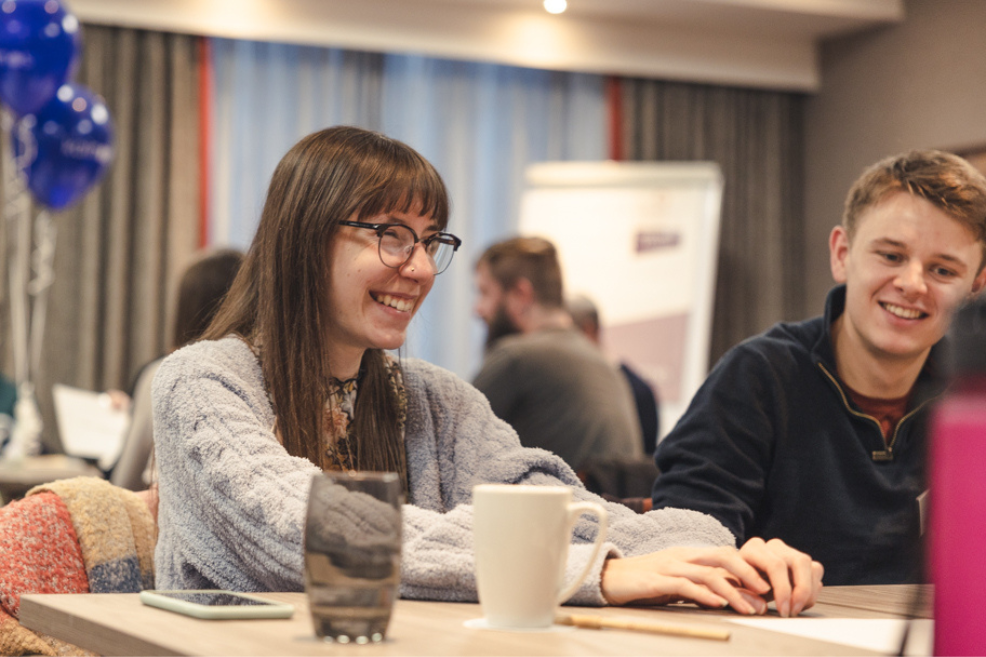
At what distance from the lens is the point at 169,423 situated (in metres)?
1.21

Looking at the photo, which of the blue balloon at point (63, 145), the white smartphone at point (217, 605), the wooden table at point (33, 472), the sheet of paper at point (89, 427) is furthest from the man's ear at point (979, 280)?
the blue balloon at point (63, 145)

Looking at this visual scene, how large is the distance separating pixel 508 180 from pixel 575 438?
9.63ft

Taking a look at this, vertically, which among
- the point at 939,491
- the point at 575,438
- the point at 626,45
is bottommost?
the point at 575,438

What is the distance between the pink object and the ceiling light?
17.5 ft

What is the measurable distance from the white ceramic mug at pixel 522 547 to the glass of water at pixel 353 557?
3.6 inches

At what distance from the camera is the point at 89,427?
3.72 m

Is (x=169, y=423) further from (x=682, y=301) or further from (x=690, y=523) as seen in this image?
(x=682, y=301)

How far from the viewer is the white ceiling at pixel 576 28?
5.39 m

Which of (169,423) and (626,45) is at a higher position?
(626,45)

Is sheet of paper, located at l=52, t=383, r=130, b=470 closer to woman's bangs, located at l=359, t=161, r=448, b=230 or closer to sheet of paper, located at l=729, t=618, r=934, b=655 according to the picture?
woman's bangs, located at l=359, t=161, r=448, b=230

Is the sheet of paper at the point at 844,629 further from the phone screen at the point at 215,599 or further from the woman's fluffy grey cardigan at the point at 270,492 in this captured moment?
the phone screen at the point at 215,599

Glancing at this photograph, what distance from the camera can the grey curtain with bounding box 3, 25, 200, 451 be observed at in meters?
5.11

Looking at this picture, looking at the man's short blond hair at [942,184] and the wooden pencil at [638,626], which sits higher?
the man's short blond hair at [942,184]

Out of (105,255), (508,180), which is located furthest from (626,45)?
(105,255)
